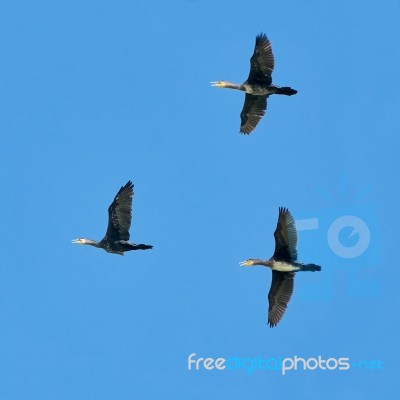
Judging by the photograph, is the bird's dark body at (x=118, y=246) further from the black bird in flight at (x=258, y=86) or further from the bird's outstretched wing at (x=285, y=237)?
the black bird in flight at (x=258, y=86)

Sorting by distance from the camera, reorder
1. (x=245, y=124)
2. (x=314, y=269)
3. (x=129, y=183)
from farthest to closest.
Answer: (x=245, y=124), (x=129, y=183), (x=314, y=269)

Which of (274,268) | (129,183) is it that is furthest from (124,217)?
(274,268)

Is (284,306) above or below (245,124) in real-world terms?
below

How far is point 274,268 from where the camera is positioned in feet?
163

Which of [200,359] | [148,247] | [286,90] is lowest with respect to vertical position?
[200,359]

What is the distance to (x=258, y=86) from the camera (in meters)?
54.4

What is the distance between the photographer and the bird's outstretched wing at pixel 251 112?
184 ft

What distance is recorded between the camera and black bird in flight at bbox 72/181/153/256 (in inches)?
2024

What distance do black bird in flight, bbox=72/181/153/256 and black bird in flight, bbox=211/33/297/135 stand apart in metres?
7.47

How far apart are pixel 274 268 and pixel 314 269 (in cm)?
225

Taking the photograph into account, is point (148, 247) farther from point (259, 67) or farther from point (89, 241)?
point (259, 67)

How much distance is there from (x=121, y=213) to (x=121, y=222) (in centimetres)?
38

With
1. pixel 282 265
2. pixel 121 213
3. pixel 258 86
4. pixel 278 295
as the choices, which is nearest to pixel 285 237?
pixel 282 265

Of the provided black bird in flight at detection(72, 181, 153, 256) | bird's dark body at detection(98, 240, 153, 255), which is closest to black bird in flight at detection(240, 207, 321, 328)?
bird's dark body at detection(98, 240, 153, 255)
